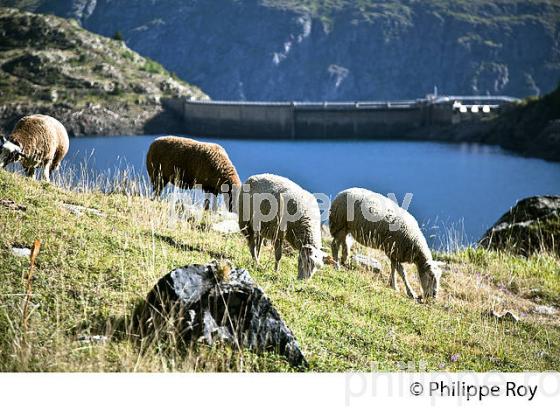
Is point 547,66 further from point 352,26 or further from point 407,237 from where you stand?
point 407,237

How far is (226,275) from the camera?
6398 millimetres

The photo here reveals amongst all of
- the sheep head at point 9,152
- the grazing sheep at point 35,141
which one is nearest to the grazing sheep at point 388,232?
the sheep head at point 9,152

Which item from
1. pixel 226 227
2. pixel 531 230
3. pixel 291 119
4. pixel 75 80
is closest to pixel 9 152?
pixel 226 227

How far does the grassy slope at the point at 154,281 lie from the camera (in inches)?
239

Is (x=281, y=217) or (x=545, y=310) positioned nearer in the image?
(x=281, y=217)

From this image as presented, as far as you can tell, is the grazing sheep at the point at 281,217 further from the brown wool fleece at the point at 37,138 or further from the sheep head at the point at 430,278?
the brown wool fleece at the point at 37,138

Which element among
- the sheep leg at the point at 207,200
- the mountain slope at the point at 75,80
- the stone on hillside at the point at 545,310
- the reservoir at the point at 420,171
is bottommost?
the reservoir at the point at 420,171

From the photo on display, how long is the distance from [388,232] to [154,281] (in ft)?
14.1

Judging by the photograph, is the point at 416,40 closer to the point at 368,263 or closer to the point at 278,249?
the point at 368,263

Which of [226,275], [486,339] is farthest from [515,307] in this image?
[226,275]

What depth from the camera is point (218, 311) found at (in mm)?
6402

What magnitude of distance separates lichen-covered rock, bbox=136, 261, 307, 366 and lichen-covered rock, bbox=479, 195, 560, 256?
864cm

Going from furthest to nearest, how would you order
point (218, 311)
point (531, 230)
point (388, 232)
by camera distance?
point (531, 230) < point (388, 232) < point (218, 311)

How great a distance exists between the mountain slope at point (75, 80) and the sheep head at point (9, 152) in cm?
5664
